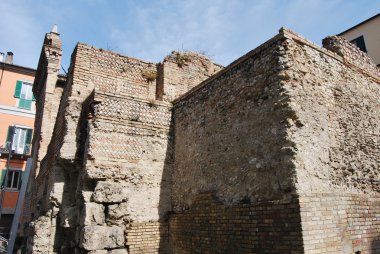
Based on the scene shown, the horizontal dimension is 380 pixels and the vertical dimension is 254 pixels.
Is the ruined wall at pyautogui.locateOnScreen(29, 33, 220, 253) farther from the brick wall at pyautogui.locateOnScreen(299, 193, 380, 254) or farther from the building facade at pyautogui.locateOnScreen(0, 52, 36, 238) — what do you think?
the building facade at pyautogui.locateOnScreen(0, 52, 36, 238)

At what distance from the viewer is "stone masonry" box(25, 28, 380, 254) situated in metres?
5.11

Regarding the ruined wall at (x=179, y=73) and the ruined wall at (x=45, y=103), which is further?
the ruined wall at (x=45, y=103)

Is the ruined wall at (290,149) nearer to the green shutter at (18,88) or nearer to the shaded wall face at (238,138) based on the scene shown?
the shaded wall face at (238,138)

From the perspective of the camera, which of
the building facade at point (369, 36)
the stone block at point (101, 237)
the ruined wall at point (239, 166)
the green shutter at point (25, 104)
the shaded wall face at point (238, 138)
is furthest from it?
the green shutter at point (25, 104)

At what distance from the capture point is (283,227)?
4840 millimetres

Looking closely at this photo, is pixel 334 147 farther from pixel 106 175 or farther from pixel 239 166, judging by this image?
pixel 106 175

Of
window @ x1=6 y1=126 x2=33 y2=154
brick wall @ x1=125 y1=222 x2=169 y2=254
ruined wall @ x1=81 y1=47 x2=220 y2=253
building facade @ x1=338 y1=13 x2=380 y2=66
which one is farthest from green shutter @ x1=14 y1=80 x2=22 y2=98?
building facade @ x1=338 y1=13 x2=380 y2=66

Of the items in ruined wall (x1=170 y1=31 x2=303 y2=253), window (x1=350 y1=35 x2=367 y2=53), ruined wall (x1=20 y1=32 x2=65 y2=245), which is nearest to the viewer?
ruined wall (x1=170 y1=31 x2=303 y2=253)

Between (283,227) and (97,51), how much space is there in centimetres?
678

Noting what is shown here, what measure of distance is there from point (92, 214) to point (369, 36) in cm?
1643

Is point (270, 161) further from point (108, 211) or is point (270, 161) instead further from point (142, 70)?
point (142, 70)

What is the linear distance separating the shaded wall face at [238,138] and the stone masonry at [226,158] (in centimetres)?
3

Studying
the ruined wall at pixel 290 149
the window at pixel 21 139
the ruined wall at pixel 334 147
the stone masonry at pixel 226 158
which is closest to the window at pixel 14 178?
the window at pixel 21 139

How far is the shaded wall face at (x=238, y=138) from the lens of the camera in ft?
17.3
